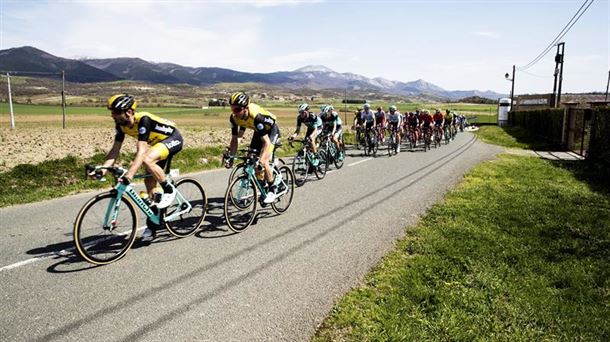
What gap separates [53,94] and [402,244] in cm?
9908

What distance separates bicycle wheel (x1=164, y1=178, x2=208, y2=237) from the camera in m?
6.36

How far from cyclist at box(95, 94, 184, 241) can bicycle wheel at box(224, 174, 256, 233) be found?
47.7 inches

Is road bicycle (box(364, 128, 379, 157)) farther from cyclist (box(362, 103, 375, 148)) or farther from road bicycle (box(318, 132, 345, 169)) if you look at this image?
road bicycle (box(318, 132, 345, 169))

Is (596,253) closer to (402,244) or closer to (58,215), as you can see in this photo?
(402,244)

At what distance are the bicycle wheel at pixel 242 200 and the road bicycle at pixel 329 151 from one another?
499cm

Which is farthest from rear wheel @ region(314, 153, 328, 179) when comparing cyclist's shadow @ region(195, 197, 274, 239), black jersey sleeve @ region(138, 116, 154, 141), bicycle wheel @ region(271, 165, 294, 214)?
black jersey sleeve @ region(138, 116, 154, 141)

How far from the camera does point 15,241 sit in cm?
595

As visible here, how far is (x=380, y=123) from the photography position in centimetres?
1897

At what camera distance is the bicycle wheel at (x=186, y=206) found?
6.36 meters

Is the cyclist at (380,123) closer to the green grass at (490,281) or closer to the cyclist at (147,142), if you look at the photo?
the green grass at (490,281)

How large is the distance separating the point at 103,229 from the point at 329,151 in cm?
858

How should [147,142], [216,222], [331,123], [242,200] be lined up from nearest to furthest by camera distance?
[147,142], [216,222], [242,200], [331,123]

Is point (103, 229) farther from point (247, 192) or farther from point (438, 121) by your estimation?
point (438, 121)

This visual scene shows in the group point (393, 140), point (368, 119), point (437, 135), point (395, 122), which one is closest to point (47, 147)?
point (368, 119)
